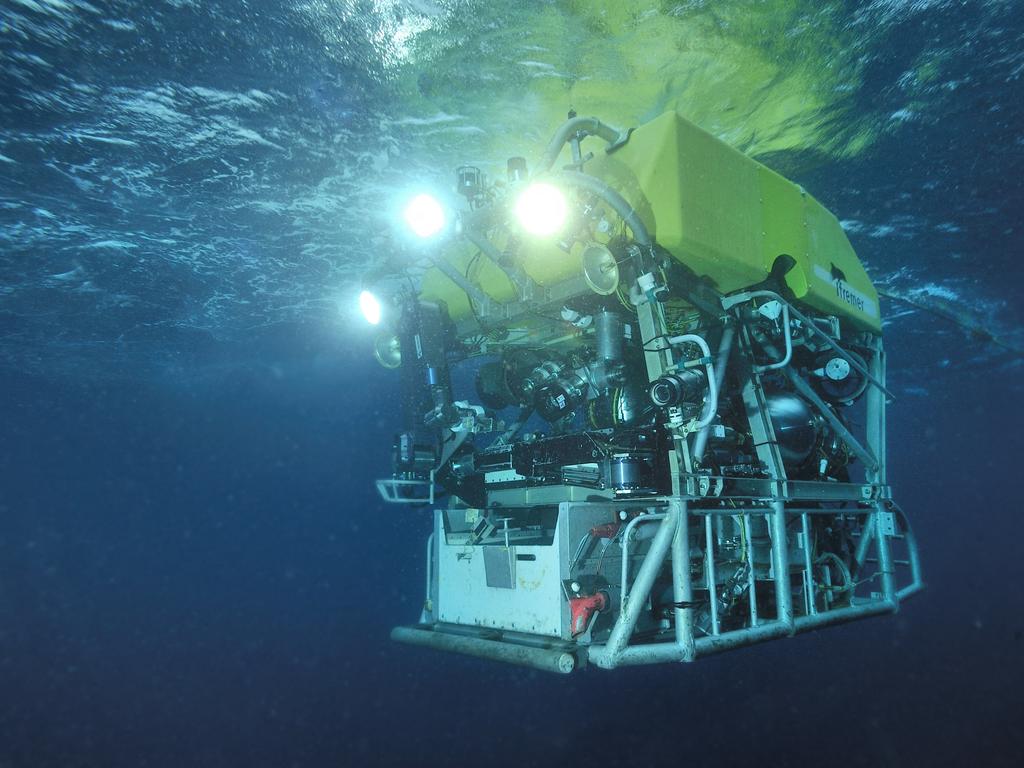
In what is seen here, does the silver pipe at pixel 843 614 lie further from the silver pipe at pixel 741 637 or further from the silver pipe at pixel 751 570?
the silver pipe at pixel 751 570

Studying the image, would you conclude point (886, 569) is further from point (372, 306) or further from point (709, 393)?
point (372, 306)

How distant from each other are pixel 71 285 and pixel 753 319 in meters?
13.9

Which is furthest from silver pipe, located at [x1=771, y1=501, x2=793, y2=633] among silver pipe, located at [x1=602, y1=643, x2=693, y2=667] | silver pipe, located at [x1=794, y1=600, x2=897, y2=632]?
silver pipe, located at [x1=602, y1=643, x2=693, y2=667]

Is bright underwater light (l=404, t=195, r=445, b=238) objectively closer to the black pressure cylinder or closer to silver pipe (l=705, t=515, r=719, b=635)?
the black pressure cylinder

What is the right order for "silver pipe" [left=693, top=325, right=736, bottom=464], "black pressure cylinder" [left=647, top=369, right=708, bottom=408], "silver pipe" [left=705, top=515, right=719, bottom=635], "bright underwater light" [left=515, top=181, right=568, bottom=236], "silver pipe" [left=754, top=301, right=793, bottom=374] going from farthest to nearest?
"silver pipe" [left=754, top=301, right=793, bottom=374] < "silver pipe" [left=693, top=325, right=736, bottom=464] < "bright underwater light" [left=515, top=181, right=568, bottom=236] < "black pressure cylinder" [left=647, top=369, right=708, bottom=408] < "silver pipe" [left=705, top=515, right=719, bottom=635]

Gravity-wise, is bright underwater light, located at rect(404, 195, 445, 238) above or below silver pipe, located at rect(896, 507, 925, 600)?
above

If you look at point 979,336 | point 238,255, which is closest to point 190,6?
point 238,255

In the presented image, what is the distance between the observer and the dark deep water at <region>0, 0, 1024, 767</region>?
6680 mm

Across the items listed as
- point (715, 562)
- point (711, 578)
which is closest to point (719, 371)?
point (715, 562)

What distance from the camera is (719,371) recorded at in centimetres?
494

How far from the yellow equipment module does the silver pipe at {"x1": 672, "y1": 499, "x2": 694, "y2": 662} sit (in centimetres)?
227

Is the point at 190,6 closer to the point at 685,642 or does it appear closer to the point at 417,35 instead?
the point at 417,35

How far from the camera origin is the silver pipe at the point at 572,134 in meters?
4.43

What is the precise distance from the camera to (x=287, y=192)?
9125 millimetres
